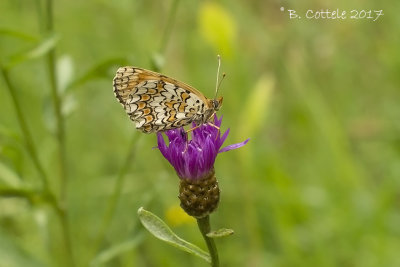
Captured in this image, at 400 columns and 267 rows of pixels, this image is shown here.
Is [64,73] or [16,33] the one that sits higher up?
[16,33]

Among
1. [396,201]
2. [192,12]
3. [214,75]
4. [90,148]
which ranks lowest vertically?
[396,201]

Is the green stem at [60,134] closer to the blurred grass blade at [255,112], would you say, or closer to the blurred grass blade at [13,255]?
the blurred grass blade at [13,255]

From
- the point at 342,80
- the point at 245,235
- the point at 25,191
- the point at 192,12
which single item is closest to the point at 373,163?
the point at 342,80

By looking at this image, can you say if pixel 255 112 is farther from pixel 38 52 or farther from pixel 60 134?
pixel 38 52

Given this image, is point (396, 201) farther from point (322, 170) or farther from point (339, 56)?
point (339, 56)

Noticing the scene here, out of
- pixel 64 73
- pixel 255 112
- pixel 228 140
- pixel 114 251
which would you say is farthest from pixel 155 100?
pixel 228 140

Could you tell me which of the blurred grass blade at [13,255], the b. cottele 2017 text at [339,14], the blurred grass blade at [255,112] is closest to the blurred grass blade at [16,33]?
the blurred grass blade at [13,255]

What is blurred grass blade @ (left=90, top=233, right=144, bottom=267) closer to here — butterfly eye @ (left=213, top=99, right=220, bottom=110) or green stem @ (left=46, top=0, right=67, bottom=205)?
green stem @ (left=46, top=0, right=67, bottom=205)
